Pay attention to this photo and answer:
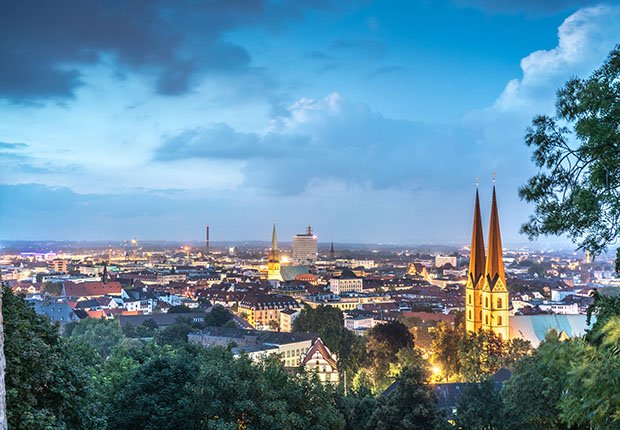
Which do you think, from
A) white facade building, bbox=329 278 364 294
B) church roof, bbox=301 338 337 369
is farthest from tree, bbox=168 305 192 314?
white facade building, bbox=329 278 364 294

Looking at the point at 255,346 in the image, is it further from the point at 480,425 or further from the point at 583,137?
the point at 583,137

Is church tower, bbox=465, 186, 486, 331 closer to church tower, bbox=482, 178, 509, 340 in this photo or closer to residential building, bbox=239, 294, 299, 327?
church tower, bbox=482, 178, 509, 340

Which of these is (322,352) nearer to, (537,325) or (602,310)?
(537,325)

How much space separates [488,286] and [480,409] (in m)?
24.4

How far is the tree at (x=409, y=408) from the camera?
50.0 ft

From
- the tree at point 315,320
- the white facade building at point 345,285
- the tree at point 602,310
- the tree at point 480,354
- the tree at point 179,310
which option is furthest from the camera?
the white facade building at point 345,285

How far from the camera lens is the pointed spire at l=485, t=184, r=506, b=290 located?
1542 inches

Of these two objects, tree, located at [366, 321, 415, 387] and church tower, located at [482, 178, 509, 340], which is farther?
church tower, located at [482, 178, 509, 340]

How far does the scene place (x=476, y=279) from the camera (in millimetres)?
40719

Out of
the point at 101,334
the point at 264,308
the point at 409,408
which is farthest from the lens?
the point at 264,308

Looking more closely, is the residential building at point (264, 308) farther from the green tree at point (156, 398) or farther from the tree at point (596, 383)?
the tree at point (596, 383)

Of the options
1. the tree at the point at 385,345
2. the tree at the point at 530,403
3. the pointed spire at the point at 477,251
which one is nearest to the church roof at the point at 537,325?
the pointed spire at the point at 477,251

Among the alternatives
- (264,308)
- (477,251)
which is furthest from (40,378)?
(264,308)

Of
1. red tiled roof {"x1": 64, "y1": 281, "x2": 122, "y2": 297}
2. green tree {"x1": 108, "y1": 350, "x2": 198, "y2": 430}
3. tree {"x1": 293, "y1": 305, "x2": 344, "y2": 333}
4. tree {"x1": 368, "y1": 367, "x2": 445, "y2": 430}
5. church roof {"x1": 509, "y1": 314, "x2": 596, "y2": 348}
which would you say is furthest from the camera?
red tiled roof {"x1": 64, "y1": 281, "x2": 122, "y2": 297}
